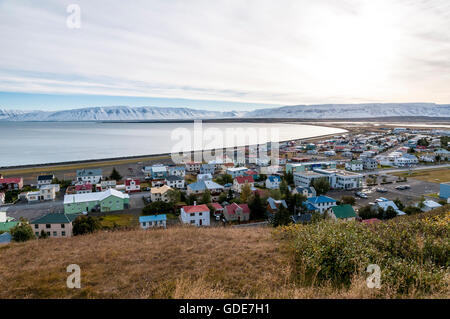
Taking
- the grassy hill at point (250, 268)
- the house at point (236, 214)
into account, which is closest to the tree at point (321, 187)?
the house at point (236, 214)

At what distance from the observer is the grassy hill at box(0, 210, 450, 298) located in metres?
3.05

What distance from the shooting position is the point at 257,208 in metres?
16.3

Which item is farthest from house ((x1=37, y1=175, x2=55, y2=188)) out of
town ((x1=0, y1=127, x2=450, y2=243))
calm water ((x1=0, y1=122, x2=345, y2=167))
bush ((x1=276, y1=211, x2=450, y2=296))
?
bush ((x1=276, y1=211, x2=450, y2=296))

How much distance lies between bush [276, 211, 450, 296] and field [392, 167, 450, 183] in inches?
1090

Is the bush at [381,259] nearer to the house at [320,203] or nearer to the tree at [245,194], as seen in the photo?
the house at [320,203]

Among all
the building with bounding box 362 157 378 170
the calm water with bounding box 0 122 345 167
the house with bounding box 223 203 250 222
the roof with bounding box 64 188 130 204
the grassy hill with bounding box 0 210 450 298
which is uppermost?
the calm water with bounding box 0 122 345 167

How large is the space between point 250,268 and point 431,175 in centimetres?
3288

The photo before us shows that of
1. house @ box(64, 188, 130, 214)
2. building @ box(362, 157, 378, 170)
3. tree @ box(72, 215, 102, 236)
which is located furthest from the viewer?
building @ box(362, 157, 378, 170)

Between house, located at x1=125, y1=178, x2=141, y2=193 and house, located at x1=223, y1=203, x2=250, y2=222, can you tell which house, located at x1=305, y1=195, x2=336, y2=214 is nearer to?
house, located at x1=223, y1=203, x2=250, y2=222

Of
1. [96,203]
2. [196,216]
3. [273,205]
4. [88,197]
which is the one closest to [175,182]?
[96,203]

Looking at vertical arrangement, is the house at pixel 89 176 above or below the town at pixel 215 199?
above

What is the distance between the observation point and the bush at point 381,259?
3.00 m

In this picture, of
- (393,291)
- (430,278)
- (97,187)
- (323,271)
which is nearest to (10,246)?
(323,271)

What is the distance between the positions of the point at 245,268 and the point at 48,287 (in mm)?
2735
